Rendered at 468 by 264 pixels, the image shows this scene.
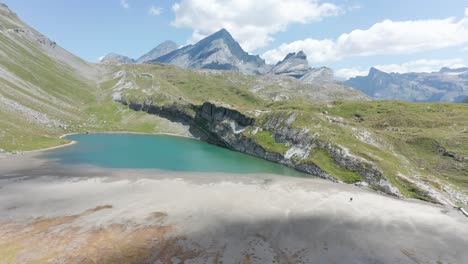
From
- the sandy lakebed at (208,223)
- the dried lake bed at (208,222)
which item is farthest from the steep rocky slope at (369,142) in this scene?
the sandy lakebed at (208,223)

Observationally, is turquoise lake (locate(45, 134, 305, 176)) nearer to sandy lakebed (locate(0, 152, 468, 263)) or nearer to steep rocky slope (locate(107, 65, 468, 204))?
steep rocky slope (locate(107, 65, 468, 204))

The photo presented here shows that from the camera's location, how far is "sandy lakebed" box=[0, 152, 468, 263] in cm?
3875

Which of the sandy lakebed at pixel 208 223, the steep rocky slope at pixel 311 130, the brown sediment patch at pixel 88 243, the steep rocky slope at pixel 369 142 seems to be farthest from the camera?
the steep rocky slope at pixel 311 130

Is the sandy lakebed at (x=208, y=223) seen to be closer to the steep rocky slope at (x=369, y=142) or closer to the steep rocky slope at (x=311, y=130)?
the steep rocky slope at (x=369, y=142)

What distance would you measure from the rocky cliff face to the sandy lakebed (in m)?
12.1

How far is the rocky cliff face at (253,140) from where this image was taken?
8194 cm

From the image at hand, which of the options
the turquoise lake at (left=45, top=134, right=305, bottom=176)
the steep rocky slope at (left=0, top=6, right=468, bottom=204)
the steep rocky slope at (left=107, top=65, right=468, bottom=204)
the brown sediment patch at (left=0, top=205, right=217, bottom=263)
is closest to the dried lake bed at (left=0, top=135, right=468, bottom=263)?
the brown sediment patch at (left=0, top=205, right=217, bottom=263)

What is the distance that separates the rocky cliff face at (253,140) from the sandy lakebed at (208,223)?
12.1 meters

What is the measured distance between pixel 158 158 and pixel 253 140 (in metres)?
43.1

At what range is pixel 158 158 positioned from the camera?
99.1 metres

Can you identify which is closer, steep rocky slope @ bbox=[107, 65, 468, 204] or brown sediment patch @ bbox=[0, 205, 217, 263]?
brown sediment patch @ bbox=[0, 205, 217, 263]

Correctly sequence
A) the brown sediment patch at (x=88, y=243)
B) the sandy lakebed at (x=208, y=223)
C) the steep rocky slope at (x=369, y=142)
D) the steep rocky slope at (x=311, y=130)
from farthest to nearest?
the steep rocky slope at (x=311, y=130), the steep rocky slope at (x=369, y=142), the sandy lakebed at (x=208, y=223), the brown sediment patch at (x=88, y=243)

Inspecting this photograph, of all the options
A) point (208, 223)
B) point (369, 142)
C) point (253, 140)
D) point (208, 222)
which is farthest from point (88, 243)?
point (369, 142)

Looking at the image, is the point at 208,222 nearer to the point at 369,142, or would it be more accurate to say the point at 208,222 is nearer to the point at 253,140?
the point at 369,142
